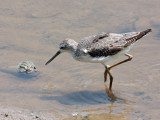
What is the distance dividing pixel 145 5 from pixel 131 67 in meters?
3.32

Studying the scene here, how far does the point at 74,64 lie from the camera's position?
7.92 meters

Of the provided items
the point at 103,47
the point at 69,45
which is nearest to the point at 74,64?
the point at 69,45

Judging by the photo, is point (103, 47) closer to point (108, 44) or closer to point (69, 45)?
point (108, 44)

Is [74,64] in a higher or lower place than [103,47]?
lower

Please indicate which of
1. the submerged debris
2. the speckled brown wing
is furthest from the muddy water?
the speckled brown wing

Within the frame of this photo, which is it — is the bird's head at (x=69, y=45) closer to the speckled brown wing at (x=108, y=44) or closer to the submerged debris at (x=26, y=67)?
the speckled brown wing at (x=108, y=44)

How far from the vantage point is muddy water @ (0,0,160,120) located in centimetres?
622

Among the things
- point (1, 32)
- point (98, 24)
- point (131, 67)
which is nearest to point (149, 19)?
point (98, 24)

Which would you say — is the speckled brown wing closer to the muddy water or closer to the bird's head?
the bird's head

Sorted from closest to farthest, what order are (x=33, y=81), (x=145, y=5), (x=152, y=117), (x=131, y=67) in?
(x=152, y=117)
(x=33, y=81)
(x=131, y=67)
(x=145, y=5)

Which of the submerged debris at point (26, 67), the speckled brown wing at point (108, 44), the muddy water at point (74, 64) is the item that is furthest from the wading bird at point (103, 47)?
the submerged debris at point (26, 67)

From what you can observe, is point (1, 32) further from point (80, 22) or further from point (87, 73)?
point (87, 73)

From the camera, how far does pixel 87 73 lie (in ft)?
24.9

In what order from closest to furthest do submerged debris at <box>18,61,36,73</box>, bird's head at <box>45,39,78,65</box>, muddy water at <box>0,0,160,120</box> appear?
1. muddy water at <box>0,0,160,120</box>
2. bird's head at <box>45,39,78,65</box>
3. submerged debris at <box>18,61,36,73</box>
